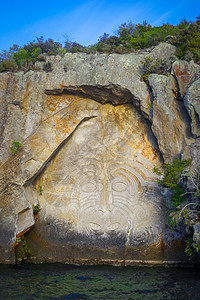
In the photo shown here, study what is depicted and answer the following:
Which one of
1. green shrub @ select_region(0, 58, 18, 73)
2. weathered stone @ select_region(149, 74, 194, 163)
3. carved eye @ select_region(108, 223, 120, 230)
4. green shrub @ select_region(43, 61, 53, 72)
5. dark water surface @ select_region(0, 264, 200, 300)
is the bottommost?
dark water surface @ select_region(0, 264, 200, 300)

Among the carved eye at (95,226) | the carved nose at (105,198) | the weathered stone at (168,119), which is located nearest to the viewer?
the weathered stone at (168,119)

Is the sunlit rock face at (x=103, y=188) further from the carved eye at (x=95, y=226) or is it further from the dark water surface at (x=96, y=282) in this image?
the dark water surface at (x=96, y=282)

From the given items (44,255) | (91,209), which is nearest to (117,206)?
(91,209)

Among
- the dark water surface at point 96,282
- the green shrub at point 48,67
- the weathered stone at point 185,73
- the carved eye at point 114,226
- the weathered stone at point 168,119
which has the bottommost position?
the dark water surface at point 96,282

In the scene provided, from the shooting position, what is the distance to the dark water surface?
27.0 ft

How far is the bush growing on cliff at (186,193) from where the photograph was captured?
29.8 ft

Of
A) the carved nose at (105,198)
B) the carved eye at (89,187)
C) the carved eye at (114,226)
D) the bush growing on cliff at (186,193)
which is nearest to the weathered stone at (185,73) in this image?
the bush growing on cliff at (186,193)

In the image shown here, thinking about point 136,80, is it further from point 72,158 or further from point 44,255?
point 44,255

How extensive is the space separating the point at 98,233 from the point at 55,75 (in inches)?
240

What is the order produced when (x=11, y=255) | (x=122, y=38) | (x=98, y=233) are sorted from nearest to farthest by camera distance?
(x=11, y=255) < (x=98, y=233) < (x=122, y=38)

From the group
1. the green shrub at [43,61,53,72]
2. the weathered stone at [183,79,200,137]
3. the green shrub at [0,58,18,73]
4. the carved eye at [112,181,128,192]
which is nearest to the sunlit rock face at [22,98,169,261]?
the carved eye at [112,181,128,192]

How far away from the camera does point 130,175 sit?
39.1 feet

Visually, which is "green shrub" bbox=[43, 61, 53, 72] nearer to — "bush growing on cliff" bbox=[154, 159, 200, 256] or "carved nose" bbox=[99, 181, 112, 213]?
"carved nose" bbox=[99, 181, 112, 213]

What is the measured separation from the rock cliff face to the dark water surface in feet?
2.09
